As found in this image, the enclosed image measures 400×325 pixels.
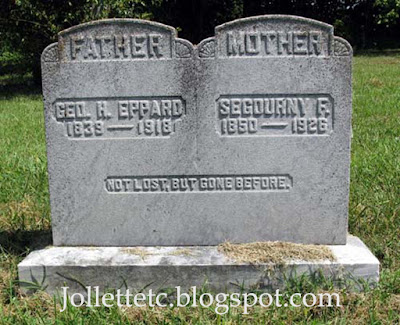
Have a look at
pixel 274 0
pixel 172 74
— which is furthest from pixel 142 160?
pixel 274 0

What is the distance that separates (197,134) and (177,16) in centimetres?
1718

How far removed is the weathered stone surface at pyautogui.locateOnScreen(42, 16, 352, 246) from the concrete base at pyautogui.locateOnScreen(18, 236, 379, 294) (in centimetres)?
25

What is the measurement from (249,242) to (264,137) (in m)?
0.62

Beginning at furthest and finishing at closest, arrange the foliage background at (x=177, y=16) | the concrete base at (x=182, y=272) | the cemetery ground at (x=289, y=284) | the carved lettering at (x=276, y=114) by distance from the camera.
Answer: the foliage background at (x=177, y=16) < the carved lettering at (x=276, y=114) < the concrete base at (x=182, y=272) < the cemetery ground at (x=289, y=284)

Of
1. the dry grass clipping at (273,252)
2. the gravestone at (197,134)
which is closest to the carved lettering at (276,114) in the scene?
the gravestone at (197,134)

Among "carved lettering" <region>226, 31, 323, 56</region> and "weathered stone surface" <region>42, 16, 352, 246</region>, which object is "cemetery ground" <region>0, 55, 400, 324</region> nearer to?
"weathered stone surface" <region>42, 16, 352, 246</region>

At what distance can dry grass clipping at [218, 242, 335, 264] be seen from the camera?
308cm

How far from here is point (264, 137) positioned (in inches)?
125

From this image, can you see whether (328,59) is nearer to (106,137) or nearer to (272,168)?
(272,168)

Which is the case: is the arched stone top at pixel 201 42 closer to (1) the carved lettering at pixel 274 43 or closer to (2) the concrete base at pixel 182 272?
(1) the carved lettering at pixel 274 43

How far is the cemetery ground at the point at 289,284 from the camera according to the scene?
9.25ft

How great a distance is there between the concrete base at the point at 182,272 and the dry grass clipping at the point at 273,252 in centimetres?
4

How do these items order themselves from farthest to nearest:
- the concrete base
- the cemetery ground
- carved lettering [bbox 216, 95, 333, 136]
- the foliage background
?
1. the foliage background
2. carved lettering [bbox 216, 95, 333, 136]
3. the concrete base
4. the cemetery ground

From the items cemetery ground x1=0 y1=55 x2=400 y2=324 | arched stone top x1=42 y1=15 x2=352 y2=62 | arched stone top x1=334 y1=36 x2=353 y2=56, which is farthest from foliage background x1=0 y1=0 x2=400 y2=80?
arched stone top x1=334 y1=36 x2=353 y2=56
